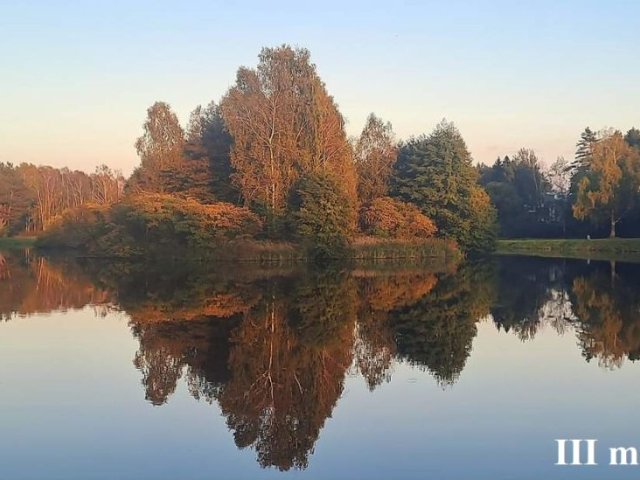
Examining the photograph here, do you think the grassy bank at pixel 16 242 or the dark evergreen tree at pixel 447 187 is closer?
the dark evergreen tree at pixel 447 187

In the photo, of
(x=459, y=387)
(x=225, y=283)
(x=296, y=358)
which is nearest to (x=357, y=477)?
(x=459, y=387)

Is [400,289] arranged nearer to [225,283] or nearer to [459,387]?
[225,283]

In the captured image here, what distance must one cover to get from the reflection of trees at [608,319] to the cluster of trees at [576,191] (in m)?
34.2

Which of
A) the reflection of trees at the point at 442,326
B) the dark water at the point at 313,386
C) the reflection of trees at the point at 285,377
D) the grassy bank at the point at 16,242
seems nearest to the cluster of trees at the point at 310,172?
the reflection of trees at the point at 442,326

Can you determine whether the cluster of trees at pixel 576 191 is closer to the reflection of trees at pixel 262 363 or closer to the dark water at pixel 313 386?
the dark water at pixel 313 386

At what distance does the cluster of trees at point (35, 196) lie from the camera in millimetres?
90938

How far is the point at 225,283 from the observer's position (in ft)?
96.8

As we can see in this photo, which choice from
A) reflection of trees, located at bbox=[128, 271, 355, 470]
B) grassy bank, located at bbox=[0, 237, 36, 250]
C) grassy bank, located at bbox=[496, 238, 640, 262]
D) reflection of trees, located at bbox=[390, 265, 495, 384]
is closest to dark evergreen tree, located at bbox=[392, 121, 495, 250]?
grassy bank, located at bbox=[496, 238, 640, 262]

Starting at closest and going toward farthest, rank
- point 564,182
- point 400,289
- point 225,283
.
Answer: point 400,289 → point 225,283 → point 564,182

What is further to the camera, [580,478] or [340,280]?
[340,280]

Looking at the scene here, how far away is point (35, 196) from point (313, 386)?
3657 inches

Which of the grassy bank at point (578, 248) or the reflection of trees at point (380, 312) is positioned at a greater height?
the grassy bank at point (578, 248)

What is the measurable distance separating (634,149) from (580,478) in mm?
67488

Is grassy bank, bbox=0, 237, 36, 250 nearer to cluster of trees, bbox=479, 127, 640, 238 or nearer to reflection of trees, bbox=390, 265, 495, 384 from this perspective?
cluster of trees, bbox=479, 127, 640, 238
